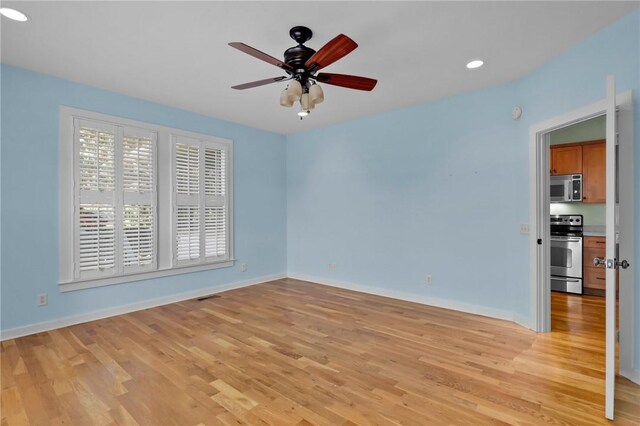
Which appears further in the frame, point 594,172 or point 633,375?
point 594,172

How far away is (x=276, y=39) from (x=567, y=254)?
5165 mm

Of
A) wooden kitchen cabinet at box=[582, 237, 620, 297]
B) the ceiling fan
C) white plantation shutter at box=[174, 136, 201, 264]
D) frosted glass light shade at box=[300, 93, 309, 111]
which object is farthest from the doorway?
white plantation shutter at box=[174, 136, 201, 264]

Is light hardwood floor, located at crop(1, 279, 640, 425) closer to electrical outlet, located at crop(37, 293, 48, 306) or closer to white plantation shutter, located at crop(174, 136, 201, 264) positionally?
electrical outlet, located at crop(37, 293, 48, 306)

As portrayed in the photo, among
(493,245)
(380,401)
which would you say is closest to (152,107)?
(380,401)

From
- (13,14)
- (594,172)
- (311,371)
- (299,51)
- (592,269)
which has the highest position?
(13,14)

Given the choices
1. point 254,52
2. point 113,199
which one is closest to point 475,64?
point 254,52

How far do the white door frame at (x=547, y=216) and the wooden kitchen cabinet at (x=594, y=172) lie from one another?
2.41m

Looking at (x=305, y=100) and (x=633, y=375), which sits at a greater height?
(x=305, y=100)

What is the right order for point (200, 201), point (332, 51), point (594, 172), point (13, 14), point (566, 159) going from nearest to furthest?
1. point (332, 51)
2. point (13, 14)
3. point (200, 201)
4. point (594, 172)
5. point (566, 159)

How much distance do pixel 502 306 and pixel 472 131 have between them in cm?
217

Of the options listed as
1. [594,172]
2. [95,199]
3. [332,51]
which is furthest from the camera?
[594,172]

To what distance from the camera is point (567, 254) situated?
484 cm

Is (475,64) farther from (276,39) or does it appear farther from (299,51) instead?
(276,39)

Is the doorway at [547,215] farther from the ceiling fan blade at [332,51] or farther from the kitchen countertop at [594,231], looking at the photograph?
the kitchen countertop at [594,231]
